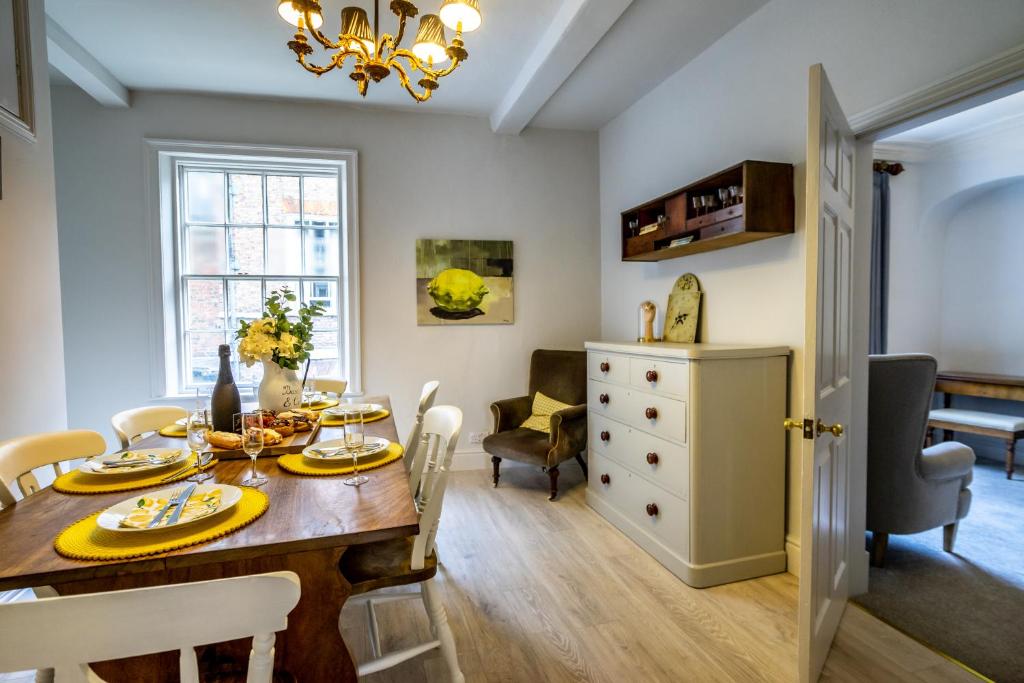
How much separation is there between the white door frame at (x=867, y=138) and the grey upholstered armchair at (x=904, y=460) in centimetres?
28

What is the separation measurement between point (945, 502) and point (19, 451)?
3.83 meters

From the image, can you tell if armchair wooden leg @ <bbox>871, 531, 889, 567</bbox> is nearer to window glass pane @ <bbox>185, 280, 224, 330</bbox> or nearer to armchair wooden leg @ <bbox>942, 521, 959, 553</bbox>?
armchair wooden leg @ <bbox>942, 521, 959, 553</bbox>

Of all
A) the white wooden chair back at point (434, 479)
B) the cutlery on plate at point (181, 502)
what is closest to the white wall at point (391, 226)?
the white wooden chair back at point (434, 479)

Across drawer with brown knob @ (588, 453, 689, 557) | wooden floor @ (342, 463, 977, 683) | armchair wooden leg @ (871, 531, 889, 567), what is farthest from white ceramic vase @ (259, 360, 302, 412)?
armchair wooden leg @ (871, 531, 889, 567)

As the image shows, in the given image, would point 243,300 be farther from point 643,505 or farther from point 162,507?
point 643,505

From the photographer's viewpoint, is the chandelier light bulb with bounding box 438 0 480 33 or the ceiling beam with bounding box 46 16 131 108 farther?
the ceiling beam with bounding box 46 16 131 108

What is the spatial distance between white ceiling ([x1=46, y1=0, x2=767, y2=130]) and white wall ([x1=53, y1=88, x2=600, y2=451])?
0.24 meters

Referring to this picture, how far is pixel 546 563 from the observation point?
8.57ft

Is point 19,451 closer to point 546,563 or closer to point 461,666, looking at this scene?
point 461,666

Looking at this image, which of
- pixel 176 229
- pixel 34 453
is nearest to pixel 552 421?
pixel 34 453

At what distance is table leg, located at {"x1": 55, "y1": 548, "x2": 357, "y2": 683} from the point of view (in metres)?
1.17

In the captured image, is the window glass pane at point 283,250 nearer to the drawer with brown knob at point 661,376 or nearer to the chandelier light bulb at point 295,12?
the chandelier light bulb at point 295,12

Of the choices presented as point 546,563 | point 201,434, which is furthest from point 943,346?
point 201,434

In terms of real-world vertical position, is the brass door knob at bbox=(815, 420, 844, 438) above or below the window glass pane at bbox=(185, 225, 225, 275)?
below
